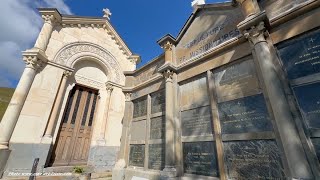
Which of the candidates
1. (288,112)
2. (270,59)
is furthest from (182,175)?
(270,59)

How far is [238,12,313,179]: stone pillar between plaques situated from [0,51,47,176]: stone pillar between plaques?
901 centimetres

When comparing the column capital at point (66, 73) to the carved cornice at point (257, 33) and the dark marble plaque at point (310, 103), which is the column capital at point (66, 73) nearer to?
the carved cornice at point (257, 33)

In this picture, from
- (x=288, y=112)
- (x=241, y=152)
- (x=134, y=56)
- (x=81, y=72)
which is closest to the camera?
(x=288, y=112)

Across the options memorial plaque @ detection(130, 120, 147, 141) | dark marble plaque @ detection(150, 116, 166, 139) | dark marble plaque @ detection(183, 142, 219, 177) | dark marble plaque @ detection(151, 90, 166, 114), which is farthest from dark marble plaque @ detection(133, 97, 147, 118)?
dark marble plaque @ detection(183, 142, 219, 177)

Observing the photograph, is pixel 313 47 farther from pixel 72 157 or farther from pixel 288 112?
pixel 72 157

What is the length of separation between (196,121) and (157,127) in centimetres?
166

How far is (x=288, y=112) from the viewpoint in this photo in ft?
8.55

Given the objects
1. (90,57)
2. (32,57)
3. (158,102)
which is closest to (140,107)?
(158,102)

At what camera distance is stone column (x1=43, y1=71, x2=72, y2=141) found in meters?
7.88

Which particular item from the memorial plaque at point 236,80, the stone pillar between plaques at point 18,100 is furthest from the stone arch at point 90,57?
the memorial plaque at point 236,80

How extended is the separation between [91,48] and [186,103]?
894 centimetres

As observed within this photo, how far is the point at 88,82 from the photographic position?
34.5ft

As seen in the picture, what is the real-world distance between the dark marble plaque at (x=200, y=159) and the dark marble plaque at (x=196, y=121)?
0.30 m

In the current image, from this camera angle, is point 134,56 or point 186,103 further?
point 134,56
